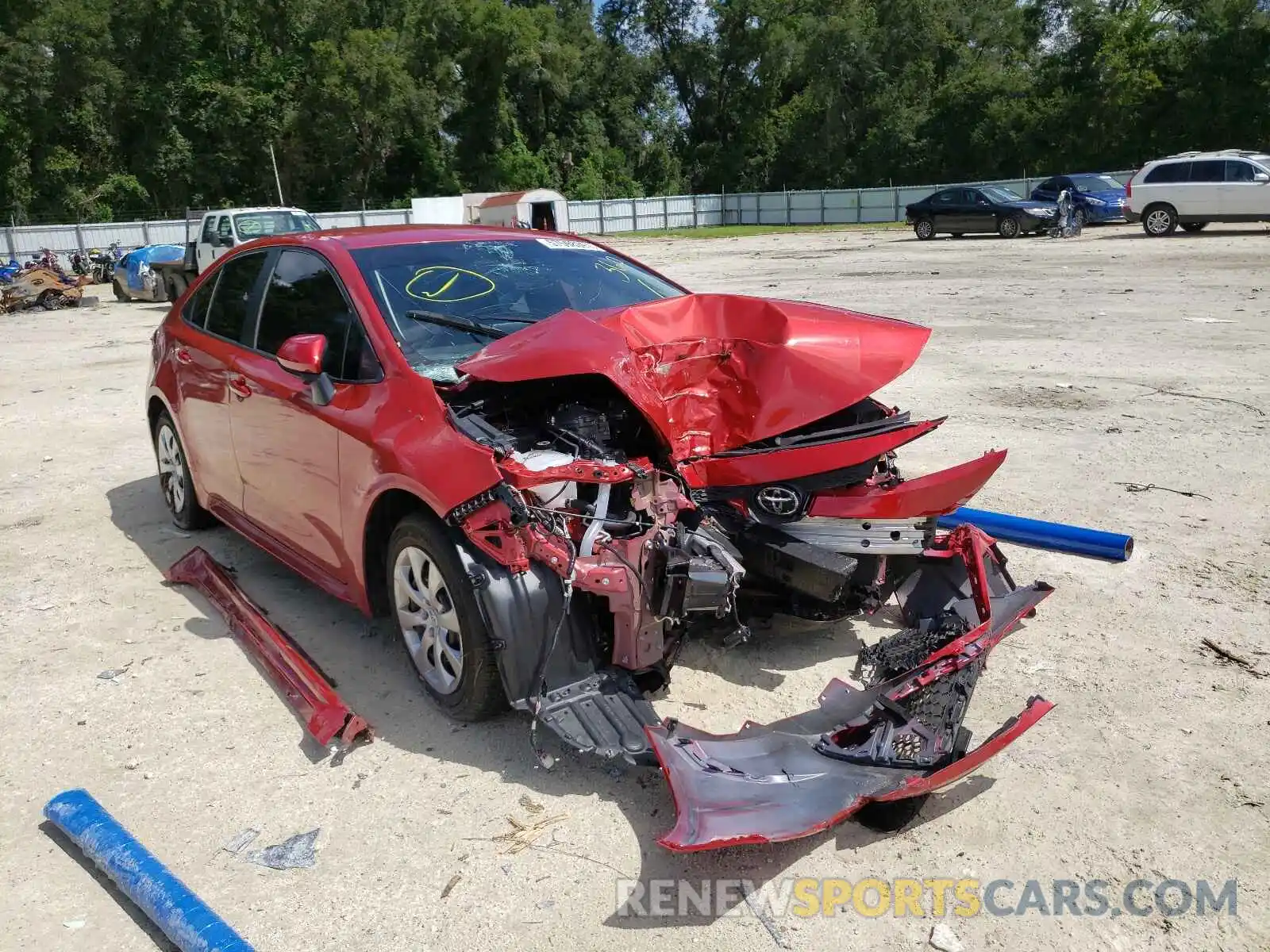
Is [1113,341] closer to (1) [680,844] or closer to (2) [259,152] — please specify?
(1) [680,844]

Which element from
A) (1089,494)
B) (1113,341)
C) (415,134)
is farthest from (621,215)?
(1089,494)

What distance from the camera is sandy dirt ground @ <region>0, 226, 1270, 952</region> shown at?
273 centimetres

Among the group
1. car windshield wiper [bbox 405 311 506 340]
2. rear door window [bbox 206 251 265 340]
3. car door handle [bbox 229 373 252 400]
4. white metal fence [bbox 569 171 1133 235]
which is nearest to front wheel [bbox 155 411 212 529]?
rear door window [bbox 206 251 265 340]

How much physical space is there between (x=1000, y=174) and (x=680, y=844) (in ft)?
176

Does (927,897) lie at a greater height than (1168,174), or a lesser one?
lesser

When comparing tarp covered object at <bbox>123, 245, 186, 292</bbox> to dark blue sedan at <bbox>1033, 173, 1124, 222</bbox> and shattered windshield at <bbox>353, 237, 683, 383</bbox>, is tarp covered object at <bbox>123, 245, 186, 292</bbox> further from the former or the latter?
dark blue sedan at <bbox>1033, 173, 1124, 222</bbox>

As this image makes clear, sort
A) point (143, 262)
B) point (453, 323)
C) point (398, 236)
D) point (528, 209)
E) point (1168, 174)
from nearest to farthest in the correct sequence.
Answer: point (453, 323), point (398, 236), point (143, 262), point (1168, 174), point (528, 209)

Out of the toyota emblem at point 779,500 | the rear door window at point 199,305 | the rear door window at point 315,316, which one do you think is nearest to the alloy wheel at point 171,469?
the rear door window at point 199,305

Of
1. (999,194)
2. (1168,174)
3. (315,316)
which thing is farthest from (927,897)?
(999,194)

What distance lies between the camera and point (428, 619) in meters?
3.67

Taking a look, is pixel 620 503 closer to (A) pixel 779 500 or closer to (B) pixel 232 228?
(A) pixel 779 500

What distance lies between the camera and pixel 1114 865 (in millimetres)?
2814

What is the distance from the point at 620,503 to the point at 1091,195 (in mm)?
29036

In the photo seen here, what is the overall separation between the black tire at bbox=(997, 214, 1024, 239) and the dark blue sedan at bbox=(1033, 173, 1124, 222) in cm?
172
